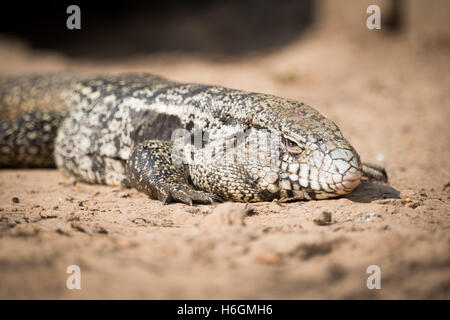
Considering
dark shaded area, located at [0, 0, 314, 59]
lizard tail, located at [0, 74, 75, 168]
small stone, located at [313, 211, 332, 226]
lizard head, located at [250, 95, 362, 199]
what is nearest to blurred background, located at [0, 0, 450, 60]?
dark shaded area, located at [0, 0, 314, 59]

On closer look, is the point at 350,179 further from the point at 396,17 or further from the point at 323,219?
the point at 396,17

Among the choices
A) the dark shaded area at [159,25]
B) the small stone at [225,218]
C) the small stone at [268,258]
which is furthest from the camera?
the dark shaded area at [159,25]

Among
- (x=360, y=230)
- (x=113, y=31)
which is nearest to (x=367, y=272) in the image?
(x=360, y=230)

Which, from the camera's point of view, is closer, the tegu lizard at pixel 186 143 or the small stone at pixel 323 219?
the small stone at pixel 323 219

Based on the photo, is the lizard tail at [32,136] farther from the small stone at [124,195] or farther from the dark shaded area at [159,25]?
the dark shaded area at [159,25]

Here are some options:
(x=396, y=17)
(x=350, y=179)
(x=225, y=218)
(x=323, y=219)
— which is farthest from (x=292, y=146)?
(x=396, y=17)

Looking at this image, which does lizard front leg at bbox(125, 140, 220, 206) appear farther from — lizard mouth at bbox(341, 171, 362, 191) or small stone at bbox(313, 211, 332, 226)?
lizard mouth at bbox(341, 171, 362, 191)

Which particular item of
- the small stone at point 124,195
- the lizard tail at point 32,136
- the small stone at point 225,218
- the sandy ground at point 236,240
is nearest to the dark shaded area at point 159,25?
the lizard tail at point 32,136
